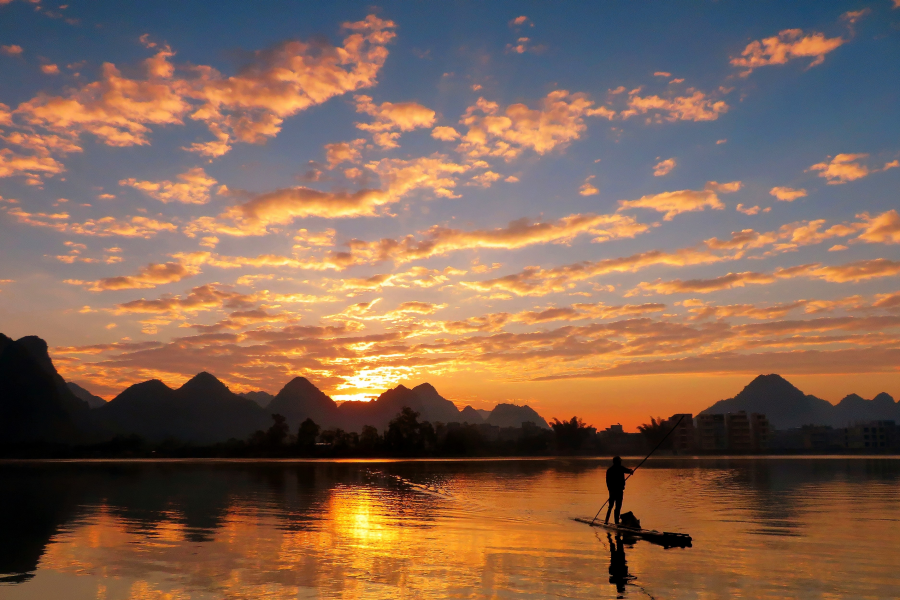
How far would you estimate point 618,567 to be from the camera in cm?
1458

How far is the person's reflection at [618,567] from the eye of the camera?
Result: 42.2 feet

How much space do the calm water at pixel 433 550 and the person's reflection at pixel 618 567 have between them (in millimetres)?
66

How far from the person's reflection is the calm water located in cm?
7

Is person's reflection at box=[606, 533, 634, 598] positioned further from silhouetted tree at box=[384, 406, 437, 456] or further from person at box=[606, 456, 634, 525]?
silhouetted tree at box=[384, 406, 437, 456]

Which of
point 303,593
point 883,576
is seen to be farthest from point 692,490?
point 303,593

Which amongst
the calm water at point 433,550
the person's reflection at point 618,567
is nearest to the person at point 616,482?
the calm water at point 433,550

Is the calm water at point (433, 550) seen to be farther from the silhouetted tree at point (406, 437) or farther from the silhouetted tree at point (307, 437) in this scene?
the silhouetted tree at point (307, 437)

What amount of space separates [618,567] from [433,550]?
4.81 m

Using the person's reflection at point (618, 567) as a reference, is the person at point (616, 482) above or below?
above

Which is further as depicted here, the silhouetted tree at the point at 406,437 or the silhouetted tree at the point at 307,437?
the silhouetted tree at the point at 406,437

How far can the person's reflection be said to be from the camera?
12.9 m

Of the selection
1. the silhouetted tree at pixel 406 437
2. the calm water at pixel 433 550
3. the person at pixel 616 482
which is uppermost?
the person at pixel 616 482

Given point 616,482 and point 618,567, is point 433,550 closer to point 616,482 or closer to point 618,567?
point 618,567

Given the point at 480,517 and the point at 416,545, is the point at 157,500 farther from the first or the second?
the point at 416,545
